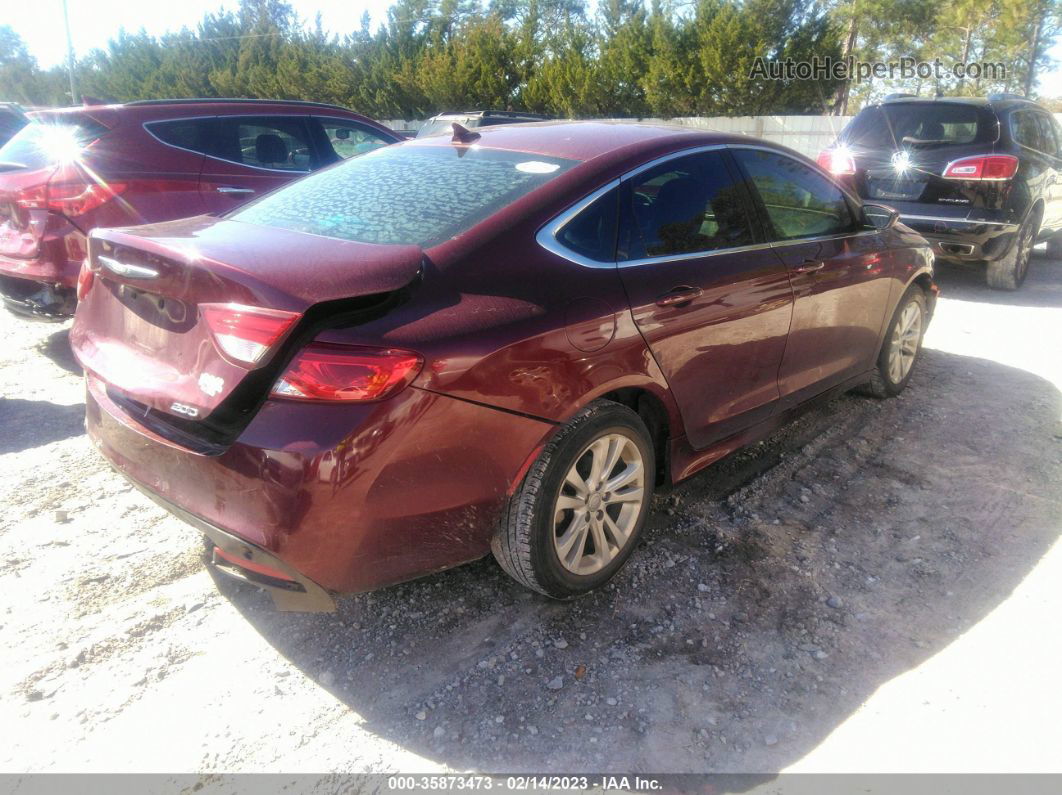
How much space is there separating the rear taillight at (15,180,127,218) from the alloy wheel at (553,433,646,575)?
13.8 feet

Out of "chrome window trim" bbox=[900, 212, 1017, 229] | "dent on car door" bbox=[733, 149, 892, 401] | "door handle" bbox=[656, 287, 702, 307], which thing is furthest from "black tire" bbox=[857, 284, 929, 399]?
"chrome window trim" bbox=[900, 212, 1017, 229]

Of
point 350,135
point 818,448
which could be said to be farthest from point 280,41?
point 818,448

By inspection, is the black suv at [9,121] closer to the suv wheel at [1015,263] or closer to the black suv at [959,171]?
the black suv at [959,171]

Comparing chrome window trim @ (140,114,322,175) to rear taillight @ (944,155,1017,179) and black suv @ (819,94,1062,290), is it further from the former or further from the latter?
rear taillight @ (944,155,1017,179)

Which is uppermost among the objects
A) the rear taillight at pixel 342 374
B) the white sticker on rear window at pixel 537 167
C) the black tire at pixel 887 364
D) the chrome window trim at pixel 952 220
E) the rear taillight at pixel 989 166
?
the white sticker on rear window at pixel 537 167

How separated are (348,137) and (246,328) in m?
→ 5.40

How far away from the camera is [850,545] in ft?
11.0

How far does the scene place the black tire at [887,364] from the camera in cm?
466

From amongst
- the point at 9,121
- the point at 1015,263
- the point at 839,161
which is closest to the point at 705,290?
the point at 839,161

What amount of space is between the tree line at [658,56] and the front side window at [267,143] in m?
17.4

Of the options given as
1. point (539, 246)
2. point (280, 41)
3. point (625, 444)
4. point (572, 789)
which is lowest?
point (572, 789)

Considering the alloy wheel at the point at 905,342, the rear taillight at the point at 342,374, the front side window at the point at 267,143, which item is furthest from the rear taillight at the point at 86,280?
the alloy wheel at the point at 905,342

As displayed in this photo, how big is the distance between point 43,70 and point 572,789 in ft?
266

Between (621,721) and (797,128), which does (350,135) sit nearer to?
(621,721)
